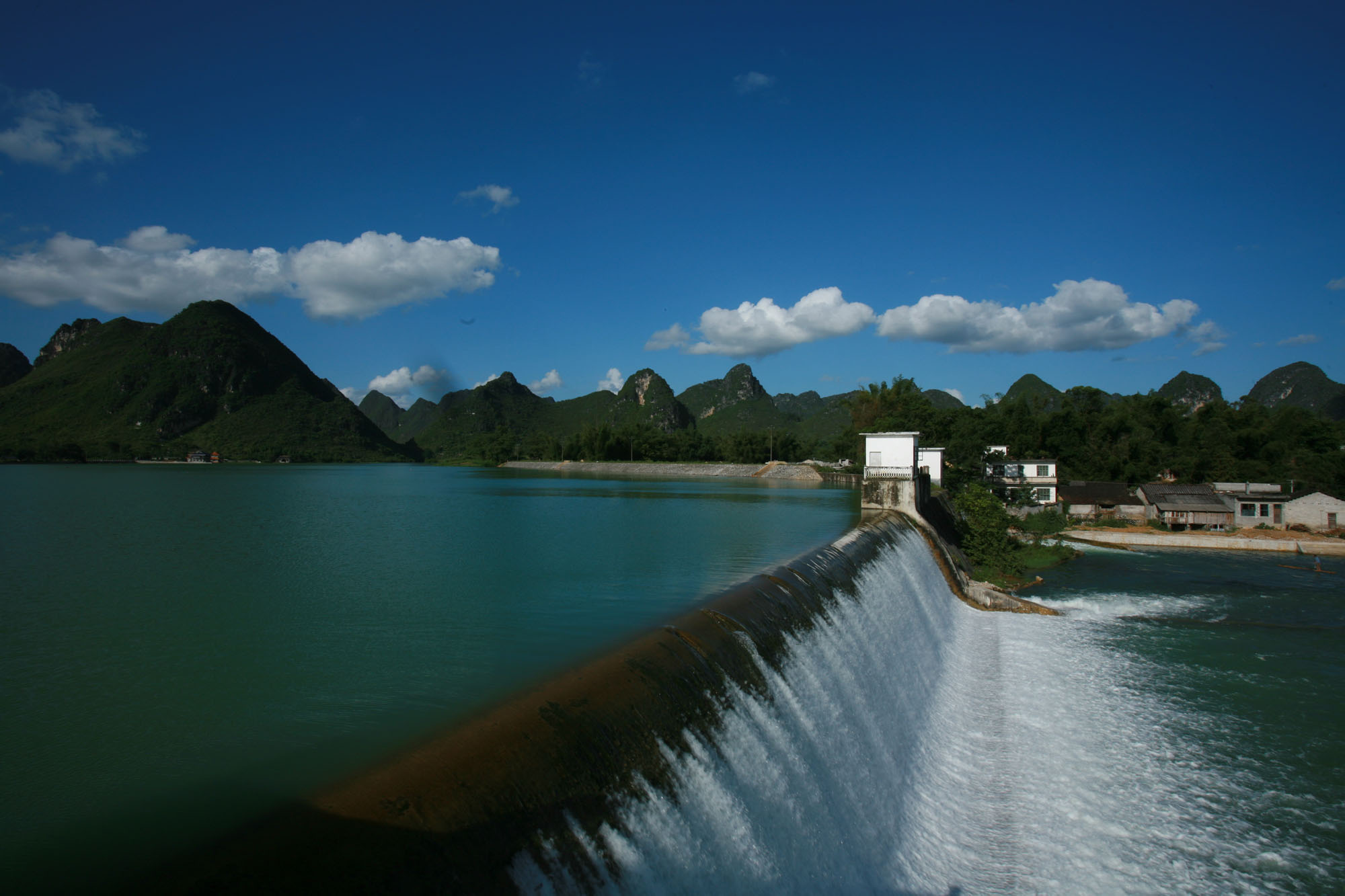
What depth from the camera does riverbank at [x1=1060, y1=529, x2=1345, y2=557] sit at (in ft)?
88.8

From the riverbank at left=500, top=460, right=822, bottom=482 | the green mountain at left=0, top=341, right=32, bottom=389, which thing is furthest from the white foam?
the green mountain at left=0, top=341, right=32, bottom=389

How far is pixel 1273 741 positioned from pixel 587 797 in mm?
10261

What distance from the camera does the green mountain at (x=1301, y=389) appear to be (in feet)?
409

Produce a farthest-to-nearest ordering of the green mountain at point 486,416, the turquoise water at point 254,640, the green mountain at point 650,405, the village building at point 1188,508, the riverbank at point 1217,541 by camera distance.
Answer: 1. the green mountain at point 486,416
2. the green mountain at point 650,405
3. the village building at point 1188,508
4. the riverbank at point 1217,541
5. the turquoise water at point 254,640

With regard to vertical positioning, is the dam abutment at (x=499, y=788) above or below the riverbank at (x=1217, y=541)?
above

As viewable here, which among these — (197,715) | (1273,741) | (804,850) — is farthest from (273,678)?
(1273,741)

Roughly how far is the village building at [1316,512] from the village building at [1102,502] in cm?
584

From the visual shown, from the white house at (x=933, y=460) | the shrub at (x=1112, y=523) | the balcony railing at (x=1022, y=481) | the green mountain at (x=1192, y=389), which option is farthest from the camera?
the green mountain at (x=1192, y=389)

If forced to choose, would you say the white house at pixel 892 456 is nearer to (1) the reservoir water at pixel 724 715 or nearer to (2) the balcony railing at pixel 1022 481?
(1) the reservoir water at pixel 724 715

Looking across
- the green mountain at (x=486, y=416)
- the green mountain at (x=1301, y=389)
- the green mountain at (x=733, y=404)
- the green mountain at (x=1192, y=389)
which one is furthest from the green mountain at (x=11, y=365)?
the green mountain at (x=1301, y=389)

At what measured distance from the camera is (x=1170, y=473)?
46.1m

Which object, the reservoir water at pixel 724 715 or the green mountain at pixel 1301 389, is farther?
the green mountain at pixel 1301 389

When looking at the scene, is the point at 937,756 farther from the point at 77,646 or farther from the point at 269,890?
the point at 77,646

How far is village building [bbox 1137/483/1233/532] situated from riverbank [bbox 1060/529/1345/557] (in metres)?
3.51
